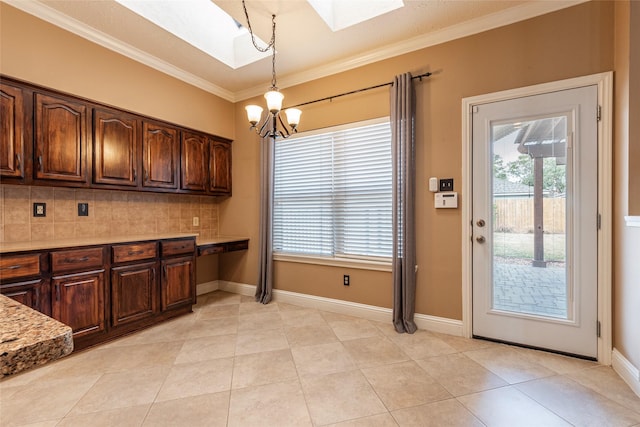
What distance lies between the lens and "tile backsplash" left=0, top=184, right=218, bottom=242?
253 centimetres

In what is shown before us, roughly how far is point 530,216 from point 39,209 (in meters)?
4.49

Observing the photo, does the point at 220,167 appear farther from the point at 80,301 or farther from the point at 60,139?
the point at 80,301

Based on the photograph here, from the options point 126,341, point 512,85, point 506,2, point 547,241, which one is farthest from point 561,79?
point 126,341

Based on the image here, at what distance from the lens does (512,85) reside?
8.37 feet

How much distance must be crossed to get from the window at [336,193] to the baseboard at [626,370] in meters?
1.88

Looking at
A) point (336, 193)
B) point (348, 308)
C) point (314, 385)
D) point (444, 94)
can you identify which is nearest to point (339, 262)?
point (348, 308)

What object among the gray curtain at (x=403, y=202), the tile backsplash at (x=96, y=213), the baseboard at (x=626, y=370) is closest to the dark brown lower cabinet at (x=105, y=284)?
the tile backsplash at (x=96, y=213)

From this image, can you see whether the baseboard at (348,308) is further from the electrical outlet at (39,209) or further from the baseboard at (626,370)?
the electrical outlet at (39,209)

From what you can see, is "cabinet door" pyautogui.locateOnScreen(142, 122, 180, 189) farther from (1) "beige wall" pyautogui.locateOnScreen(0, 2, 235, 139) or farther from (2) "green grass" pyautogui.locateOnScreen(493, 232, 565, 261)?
(2) "green grass" pyautogui.locateOnScreen(493, 232, 565, 261)

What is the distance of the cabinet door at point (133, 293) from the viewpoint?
8.84ft

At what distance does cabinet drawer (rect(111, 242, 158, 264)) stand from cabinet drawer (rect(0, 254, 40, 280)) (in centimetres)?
53

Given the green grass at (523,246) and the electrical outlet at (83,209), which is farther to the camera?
the electrical outlet at (83,209)

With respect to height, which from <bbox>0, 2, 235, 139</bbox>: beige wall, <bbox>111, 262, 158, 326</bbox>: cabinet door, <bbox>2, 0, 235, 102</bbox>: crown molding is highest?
<bbox>2, 0, 235, 102</bbox>: crown molding

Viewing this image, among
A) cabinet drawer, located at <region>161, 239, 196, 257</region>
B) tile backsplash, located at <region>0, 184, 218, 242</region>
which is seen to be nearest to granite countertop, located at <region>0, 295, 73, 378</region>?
cabinet drawer, located at <region>161, 239, 196, 257</region>
